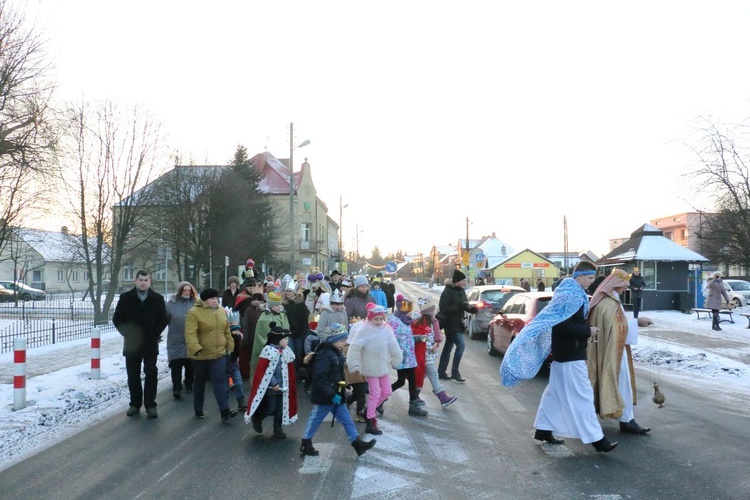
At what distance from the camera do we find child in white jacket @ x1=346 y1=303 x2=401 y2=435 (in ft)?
24.0

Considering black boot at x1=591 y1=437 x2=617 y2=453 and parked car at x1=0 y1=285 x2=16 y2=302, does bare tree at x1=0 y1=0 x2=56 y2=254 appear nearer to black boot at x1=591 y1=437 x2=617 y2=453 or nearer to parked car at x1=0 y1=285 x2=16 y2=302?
black boot at x1=591 y1=437 x2=617 y2=453

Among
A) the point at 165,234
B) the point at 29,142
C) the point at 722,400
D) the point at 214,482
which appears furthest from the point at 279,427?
the point at 165,234

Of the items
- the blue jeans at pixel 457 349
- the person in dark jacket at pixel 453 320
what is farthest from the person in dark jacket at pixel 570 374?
the person in dark jacket at pixel 453 320

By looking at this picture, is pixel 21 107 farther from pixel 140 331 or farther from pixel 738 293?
pixel 738 293

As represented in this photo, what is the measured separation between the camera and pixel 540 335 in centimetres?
664

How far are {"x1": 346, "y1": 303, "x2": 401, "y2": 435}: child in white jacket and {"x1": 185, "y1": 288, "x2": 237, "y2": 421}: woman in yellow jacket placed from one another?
179 cm

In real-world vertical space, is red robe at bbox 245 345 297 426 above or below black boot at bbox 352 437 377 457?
above

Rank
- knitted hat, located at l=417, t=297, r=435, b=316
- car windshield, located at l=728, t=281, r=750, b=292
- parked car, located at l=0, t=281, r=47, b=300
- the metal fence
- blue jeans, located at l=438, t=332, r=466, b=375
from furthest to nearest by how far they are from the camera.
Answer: parked car, located at l=0, t=281, r=47, b=300, car windshield, located at l=728, t=281, r=750, b=292, the metal fence, blue jeans, located at l=438, t=332, r=466, b=375, knitted hat, located at l=417, t=297, r=435, b=316

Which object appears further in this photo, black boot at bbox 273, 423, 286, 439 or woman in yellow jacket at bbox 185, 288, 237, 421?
woman in yellow jacket at bbox 185, 288, 237, 421

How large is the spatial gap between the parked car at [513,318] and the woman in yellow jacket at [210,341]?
19.7ft

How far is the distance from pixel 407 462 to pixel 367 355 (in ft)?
5.33

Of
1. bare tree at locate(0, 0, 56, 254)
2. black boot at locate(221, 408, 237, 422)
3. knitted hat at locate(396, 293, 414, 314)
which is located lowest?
black boot at locate(221, 408, 237, 422)

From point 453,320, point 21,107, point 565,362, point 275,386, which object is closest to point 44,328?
point 21,107

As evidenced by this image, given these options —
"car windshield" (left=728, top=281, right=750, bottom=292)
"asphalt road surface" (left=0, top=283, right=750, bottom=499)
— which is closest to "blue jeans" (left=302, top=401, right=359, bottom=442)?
"asphalt road surface" (left=0, top=283, right=750, bottom=499)
